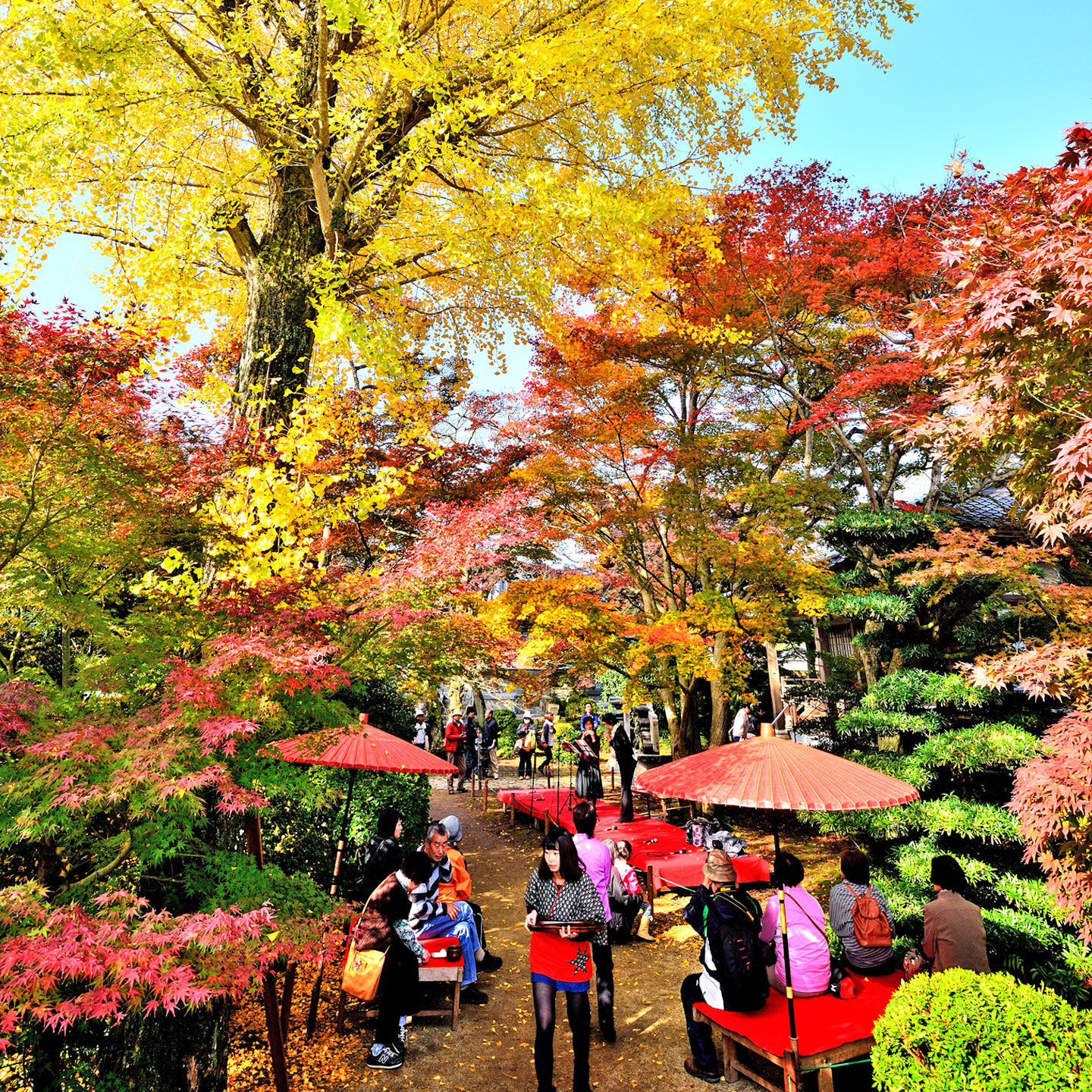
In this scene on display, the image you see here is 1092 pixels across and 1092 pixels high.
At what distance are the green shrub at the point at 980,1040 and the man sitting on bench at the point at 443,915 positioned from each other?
3362 millimetres

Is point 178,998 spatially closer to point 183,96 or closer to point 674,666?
point 183,96

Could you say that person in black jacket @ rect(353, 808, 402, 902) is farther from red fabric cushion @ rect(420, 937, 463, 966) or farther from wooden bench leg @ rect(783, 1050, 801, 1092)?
wooden bench leg @ rect(783, 1050, 801, 1092)

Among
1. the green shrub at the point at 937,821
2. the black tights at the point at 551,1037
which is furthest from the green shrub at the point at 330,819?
the green shrub at the point at 937,821

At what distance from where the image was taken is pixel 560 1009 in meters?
5.45

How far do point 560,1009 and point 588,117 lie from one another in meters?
8.31

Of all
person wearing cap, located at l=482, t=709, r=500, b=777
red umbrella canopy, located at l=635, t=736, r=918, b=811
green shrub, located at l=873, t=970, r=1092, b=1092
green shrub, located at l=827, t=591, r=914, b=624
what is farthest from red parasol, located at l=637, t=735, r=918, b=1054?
person wearing cap, located at l=482, t=709, r=500, b=777

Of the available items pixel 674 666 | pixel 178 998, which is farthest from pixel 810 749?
pixel 674 666

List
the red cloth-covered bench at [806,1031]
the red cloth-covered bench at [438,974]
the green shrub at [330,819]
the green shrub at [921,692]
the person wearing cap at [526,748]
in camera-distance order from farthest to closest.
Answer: the person wearing cap at [526,748] → the green shrub at [330,819] → the green shrub at [921,692] → the red cloth-covered bench at [438,974] → the red cloth-covered bench at [806,1031]

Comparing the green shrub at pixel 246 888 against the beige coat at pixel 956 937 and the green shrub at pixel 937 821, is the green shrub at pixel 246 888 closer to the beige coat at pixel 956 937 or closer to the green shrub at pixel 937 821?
the beige coat at pixel 956 937

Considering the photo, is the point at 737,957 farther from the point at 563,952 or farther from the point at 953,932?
the point at 953,932

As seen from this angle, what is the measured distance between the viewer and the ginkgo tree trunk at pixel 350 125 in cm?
435

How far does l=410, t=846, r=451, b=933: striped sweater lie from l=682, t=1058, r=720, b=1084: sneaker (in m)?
2.19

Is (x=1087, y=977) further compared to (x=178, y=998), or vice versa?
(x=1087, y=977)

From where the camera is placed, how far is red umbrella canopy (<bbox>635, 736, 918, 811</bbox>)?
410cm
